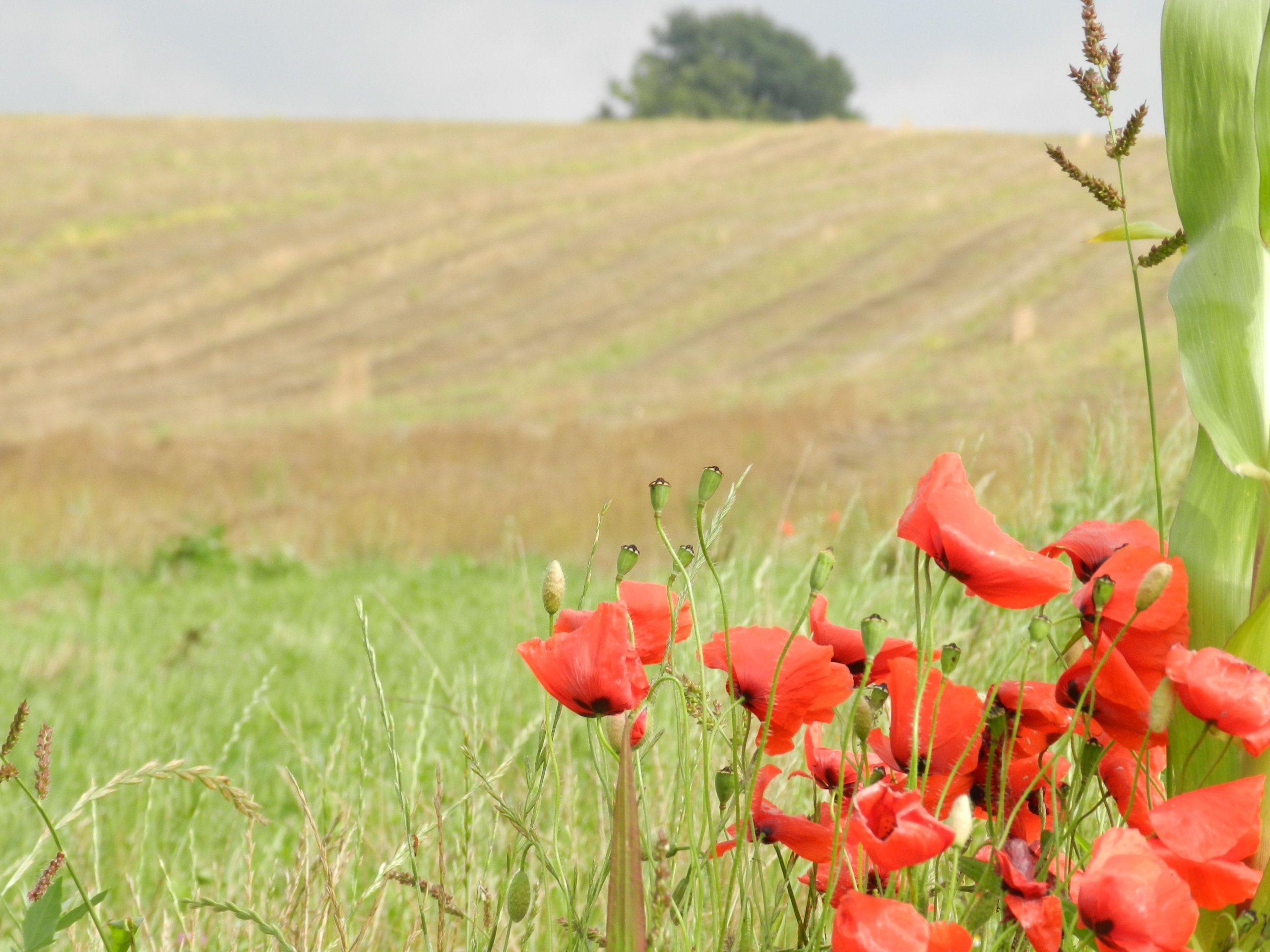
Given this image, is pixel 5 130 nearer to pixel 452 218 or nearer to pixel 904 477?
pixel 452 218

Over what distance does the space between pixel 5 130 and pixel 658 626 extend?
32.0 m

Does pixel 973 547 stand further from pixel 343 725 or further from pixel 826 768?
pixel 343 725

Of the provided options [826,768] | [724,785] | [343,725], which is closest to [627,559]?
[724,785]

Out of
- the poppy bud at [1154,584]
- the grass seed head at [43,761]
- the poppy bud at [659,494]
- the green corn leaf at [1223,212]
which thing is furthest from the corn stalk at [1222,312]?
the grass seed head at [43,761]

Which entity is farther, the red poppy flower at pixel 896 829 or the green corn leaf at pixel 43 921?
the green corn leaf at pixel 43 921

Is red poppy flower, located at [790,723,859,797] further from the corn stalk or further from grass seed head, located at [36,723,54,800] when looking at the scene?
grass seed head, located at [36,723,54,800]

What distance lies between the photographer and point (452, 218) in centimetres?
2053

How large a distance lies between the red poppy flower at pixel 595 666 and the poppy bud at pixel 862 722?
5.4 inches

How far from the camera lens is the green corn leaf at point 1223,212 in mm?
827

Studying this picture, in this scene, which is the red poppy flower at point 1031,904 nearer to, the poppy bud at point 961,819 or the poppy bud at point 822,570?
the poppy bud at point 961,819

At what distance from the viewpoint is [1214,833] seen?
0.62 m

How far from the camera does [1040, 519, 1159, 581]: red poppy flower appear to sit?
80cm

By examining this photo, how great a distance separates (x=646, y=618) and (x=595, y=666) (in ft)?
0.42

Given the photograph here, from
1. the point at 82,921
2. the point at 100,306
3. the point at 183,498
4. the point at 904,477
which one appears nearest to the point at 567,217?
the point at 100,306
